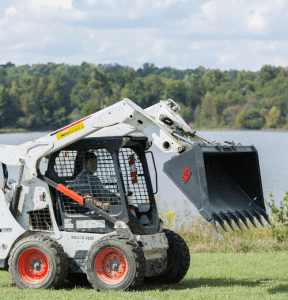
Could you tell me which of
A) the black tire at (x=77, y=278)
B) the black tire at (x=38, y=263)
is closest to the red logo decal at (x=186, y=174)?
the black tire at (x=38, y=263)

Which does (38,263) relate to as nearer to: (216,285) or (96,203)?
(96,203)

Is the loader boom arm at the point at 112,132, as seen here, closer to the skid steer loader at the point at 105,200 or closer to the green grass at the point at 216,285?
the skid steer loader at the point at 105,200

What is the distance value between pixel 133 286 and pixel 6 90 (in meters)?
69.7

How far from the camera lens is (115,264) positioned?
26.3 feet

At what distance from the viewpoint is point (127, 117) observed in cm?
821

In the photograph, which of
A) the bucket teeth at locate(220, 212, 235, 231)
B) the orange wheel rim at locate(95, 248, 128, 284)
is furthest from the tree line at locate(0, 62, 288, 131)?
the bucket teeth at locate(220, 212, 235, 231)

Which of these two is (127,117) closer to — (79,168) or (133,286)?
(79,168)

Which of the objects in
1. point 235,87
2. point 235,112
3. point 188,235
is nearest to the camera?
point 188,235

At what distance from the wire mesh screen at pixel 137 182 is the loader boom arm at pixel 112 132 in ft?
1.17

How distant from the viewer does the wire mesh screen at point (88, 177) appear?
845cm

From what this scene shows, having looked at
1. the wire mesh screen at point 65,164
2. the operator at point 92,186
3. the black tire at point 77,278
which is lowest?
the black tire at point 77,278

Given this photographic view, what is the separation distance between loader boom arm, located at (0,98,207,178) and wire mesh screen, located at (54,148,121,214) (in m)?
0.29

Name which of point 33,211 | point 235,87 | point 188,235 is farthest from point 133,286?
point 235,87

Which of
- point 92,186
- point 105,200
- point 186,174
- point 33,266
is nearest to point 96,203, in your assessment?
point 105,200
